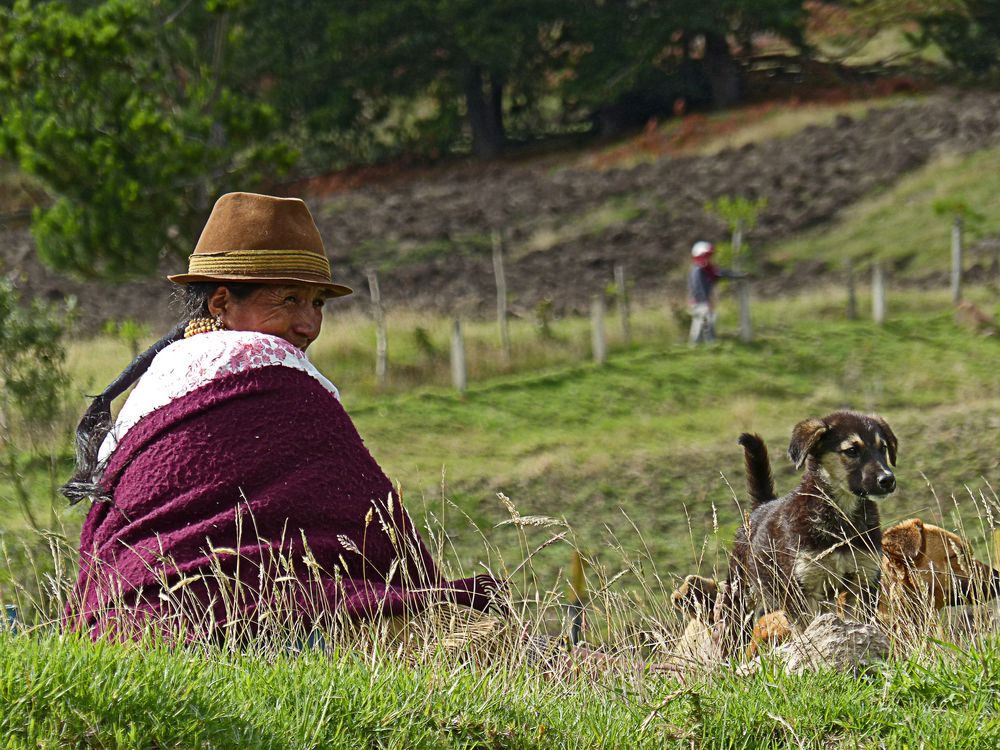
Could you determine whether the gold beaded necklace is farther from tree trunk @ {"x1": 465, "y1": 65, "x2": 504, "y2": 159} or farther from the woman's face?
tree trunk @ {"x1": 465, "y1": 65, "x2": 504, "y2": 159}

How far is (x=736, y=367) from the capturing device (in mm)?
20031

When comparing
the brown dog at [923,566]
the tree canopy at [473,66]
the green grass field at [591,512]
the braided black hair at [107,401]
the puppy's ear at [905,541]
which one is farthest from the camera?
the tree canopy at [473,66]

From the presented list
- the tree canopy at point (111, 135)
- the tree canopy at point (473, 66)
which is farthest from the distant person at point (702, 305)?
the tree canopy at point (473, 66)

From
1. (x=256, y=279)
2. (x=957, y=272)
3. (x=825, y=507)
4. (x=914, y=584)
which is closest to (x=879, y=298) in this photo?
(x=957, y=272)

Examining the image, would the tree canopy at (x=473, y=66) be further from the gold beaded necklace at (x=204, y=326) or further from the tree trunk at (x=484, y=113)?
the gold beaded necklace at (x=204, y=326)

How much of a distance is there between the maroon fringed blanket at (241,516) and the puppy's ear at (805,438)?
117 inches

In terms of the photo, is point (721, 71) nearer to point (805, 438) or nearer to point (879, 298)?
point (879, 298)

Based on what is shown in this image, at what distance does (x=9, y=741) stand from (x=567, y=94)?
47182mm

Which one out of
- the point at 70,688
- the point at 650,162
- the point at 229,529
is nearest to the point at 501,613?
the point at 229,529

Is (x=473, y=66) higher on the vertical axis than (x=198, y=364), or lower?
higher

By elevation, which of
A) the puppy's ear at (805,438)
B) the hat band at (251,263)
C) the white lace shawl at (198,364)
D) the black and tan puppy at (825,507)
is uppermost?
the hat band at (251,263)

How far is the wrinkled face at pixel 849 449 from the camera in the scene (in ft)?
21.5

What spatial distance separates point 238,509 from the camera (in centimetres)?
383

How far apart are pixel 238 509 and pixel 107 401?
2.74 ft
